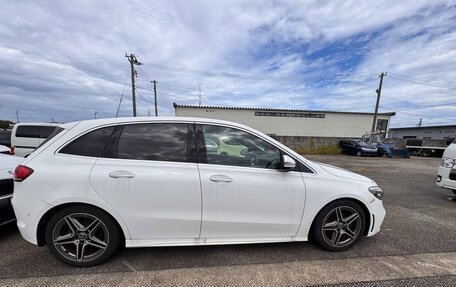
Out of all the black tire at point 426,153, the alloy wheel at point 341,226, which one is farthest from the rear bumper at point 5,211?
the black tire at point 426,153

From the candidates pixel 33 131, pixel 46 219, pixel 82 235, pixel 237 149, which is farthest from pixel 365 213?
pixel 33 131

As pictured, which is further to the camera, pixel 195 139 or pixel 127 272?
pixel 195 139

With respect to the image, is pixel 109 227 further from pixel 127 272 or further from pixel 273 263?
pixel 273 263

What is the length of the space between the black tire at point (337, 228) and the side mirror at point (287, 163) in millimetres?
715

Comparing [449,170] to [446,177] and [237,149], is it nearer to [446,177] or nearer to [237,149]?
[446,177]

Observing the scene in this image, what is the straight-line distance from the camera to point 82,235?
235 centimetres

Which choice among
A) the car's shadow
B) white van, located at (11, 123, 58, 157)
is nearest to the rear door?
the car's shadow

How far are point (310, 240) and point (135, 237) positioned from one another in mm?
2141

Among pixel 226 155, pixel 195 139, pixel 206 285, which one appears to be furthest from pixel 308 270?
pixel 195 139

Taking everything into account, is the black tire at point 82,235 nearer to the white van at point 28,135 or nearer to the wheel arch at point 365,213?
the wheel arch at point 365,213

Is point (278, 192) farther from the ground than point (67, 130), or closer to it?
closer to it

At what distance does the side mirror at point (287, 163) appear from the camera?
2475mm

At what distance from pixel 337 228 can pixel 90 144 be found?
3039 millimetres

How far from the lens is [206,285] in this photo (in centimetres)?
211
